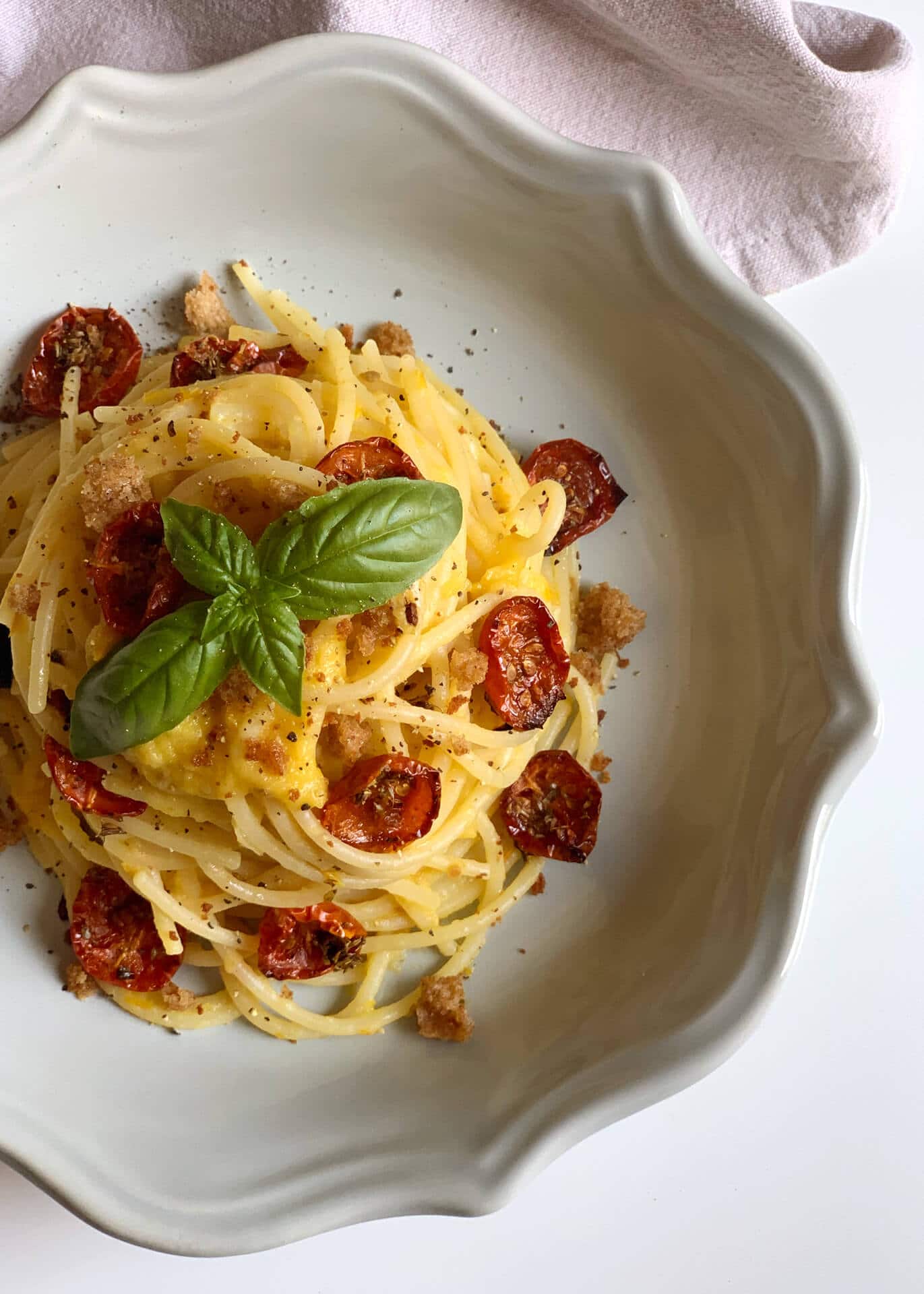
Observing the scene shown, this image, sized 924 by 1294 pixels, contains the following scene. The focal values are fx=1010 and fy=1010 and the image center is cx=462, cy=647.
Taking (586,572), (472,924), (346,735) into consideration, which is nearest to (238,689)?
(346,735)

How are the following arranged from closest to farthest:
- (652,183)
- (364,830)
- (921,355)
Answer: (364,830), (652,183), (921,355)

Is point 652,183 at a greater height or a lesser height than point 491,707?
greater

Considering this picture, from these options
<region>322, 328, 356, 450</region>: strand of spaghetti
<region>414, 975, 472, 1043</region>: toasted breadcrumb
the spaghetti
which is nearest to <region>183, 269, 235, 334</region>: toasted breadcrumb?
the spaghetti

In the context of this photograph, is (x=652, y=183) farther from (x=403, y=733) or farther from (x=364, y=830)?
(x=364, y=830)

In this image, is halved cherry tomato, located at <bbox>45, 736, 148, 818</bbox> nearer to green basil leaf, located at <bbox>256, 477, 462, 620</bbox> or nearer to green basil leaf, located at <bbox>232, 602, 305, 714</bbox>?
green basil leaf, located at <bbox>232, 602, 305, 714</bbox>

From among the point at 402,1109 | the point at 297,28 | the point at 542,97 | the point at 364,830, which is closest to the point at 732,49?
the point at 542,97

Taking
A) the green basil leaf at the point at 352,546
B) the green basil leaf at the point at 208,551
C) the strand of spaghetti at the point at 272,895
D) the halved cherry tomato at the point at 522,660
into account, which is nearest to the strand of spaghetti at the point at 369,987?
the strand of spaghetti at the point at 272,895
